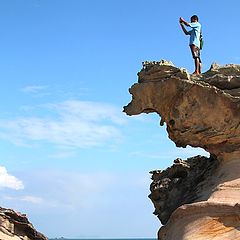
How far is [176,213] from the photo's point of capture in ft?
49.4

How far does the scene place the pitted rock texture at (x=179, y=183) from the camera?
16.9 meters

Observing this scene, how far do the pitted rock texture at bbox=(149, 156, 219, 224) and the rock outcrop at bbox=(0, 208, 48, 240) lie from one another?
4308 millimetres

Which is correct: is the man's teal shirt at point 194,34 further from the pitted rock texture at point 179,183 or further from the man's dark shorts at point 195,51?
the pitted rock texture at point 179,183

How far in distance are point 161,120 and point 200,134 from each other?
154 centimetres

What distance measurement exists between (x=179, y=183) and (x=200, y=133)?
255cm

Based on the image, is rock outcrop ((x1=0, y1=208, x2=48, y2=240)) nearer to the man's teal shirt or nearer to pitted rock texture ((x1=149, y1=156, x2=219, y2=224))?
pitted rock texture ((x1=149, y1=156, x2=219, y2=224))

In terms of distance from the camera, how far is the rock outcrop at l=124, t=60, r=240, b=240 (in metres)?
14.3

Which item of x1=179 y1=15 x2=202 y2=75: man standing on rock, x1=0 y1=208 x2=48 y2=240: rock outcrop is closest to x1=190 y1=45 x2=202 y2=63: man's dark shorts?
x1=179 y1=15 x2=202 y2=75: man standing on rock

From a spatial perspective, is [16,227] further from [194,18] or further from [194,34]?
[194,18]

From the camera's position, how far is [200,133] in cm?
1630

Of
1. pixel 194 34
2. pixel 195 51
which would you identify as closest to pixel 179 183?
pixel 195 51

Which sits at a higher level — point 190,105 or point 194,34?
point 194,34

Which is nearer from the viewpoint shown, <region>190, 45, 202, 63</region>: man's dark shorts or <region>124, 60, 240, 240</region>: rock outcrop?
<region>124, 60, 240, 240</region>: rock outcrop

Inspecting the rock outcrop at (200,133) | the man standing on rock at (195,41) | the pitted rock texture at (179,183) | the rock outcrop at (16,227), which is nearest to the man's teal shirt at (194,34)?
the man standing on rock at (195,41)
